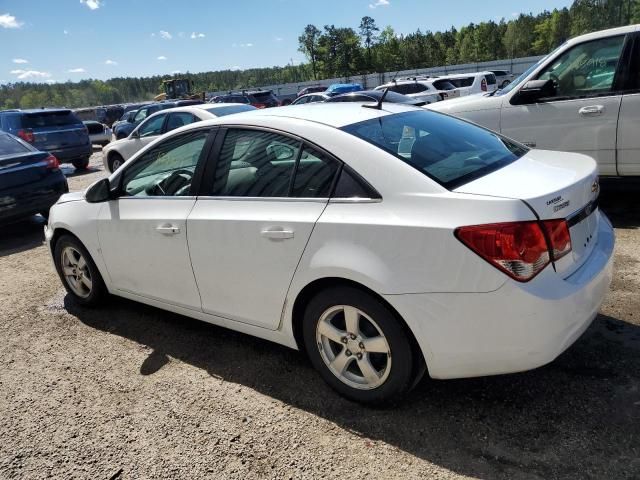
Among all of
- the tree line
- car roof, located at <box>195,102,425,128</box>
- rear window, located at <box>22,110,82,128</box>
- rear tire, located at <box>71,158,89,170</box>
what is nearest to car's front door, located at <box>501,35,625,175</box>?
car roof, located at <box>195,102,425,128</box>

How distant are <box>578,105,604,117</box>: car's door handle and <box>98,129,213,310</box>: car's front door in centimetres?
398

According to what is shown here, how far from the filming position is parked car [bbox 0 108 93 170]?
1317 centimetres

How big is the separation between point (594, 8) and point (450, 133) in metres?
98.5

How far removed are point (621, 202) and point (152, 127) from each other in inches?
345

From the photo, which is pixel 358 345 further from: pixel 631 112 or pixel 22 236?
pixel 22 236

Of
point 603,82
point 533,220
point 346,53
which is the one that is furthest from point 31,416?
point 346,53

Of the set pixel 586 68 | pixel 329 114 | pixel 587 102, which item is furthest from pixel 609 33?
pixel 329 114

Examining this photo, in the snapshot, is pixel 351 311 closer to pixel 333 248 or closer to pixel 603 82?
pixel 333 248

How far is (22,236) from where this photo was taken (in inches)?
301

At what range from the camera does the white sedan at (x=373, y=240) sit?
88.2 inches

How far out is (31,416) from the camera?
119 inches

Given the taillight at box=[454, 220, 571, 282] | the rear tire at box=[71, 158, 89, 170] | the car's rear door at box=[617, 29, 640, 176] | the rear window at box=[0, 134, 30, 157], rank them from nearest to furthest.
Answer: the taillight at box=[454, 220, 571, 282]
the car's rear door at box=[617, 29, 640, 176]
the rear window at box=[0, 134, 30, 157]
the rear tire at box=[71, 158, 89, 170]

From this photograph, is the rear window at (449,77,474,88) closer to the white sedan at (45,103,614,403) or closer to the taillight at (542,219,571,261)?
the white sedan at (45,103,614,403)

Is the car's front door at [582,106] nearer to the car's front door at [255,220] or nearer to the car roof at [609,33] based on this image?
the car roof at [609,33]
